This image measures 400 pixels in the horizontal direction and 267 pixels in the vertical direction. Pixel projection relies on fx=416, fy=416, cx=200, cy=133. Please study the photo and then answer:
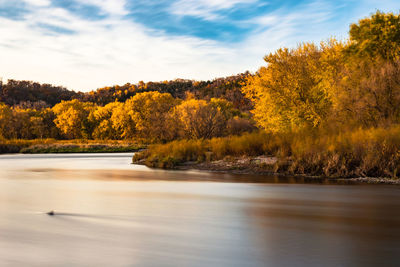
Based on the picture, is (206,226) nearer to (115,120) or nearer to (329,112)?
(329,112)

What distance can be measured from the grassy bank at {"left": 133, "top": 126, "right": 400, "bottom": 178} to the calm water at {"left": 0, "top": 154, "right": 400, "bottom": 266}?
2.39 metres

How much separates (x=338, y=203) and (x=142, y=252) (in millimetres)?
7625

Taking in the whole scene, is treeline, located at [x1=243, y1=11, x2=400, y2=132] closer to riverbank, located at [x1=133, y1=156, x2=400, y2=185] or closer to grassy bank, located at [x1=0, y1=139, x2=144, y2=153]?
riverbank, located at [x1=133, y1=156, x2=400, y2=185]

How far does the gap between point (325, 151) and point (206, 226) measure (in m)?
11.6

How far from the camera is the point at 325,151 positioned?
65.5 feet

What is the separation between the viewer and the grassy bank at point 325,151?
18.0 m

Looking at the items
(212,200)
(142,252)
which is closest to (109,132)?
(212,200)

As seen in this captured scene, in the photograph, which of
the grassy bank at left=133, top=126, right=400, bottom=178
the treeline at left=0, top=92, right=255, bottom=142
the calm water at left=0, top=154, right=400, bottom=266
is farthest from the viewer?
the treeline at left=0, top=92, right=255, bottom=142

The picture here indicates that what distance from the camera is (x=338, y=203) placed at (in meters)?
12.9

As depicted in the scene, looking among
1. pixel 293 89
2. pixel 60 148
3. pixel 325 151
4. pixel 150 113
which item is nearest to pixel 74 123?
pixel 150 113

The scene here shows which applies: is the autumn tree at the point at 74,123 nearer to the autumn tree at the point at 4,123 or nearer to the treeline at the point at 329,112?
the autumn tree at the point at 4,123

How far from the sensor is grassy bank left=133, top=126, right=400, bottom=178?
17984 millimetres

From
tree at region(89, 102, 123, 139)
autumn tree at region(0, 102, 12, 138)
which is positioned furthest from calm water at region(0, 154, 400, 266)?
autumn tree at region(0, 102, 12, 138)

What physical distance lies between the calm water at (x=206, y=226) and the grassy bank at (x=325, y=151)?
7.84 feet
